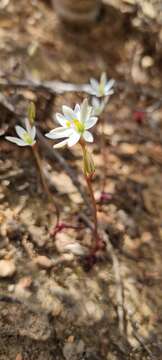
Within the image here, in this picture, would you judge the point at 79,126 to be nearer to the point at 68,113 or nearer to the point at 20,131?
the point at 68,113

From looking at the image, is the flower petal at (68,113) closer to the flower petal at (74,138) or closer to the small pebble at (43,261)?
the flower petal at (74,138)

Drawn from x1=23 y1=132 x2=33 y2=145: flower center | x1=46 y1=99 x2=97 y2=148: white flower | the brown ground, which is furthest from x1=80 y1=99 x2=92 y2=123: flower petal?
the brown ground

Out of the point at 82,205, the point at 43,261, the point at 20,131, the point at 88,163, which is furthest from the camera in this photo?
the point at 82,205

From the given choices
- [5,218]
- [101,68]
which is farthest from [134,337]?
[101,68]

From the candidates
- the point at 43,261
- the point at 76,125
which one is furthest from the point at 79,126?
Result: the point at 43,261

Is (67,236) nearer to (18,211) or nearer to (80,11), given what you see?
(18,211)

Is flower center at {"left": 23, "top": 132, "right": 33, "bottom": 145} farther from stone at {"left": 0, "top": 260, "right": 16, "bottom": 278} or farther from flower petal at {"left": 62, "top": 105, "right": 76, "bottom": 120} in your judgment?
stone at {"left": 0, "top": 260, "right": 16, "bottom": 278}
